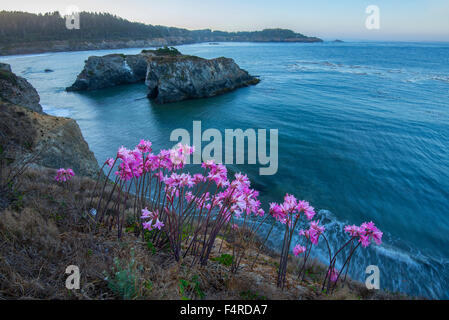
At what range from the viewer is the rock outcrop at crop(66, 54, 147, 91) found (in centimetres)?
4059

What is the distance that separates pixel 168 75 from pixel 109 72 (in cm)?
1871

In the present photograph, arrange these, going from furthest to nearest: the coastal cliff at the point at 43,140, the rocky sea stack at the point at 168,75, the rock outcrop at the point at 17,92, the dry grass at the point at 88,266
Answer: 1. the rocky sea stack at the point at 168,75
2. the rock outcrop at the point at 17,92
3. the coastal cliff at the point at 43,140
4. the dry grass at the point at 88,266

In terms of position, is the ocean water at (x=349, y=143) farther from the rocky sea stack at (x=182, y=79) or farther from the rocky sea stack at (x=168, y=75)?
the rocky sea stack at (x=168, y=75)

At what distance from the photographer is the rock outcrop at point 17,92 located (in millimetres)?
12391

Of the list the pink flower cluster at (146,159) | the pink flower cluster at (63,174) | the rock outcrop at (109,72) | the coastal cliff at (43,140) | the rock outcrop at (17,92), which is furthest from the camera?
the rock outcrop at (109,72)

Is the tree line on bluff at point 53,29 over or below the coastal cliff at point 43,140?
over

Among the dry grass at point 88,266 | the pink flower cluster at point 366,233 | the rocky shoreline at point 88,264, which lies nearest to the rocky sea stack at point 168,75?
the rocky shoreline at point 88,264

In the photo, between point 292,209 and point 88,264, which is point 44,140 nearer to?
point 88,264

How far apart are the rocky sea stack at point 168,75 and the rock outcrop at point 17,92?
739 inches

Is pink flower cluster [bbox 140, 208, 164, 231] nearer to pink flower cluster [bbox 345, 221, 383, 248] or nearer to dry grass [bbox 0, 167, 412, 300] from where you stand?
dry grass [bbox 0, 167, 412, 300]

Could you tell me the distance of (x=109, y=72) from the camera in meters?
43.6

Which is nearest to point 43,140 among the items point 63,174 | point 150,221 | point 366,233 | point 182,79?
point 63,174

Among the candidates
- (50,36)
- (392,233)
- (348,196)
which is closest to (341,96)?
(348,196)

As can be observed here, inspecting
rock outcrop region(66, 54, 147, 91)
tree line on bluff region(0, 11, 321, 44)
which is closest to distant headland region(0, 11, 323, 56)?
tree line on bluff region(0, 11, 321, 44)
